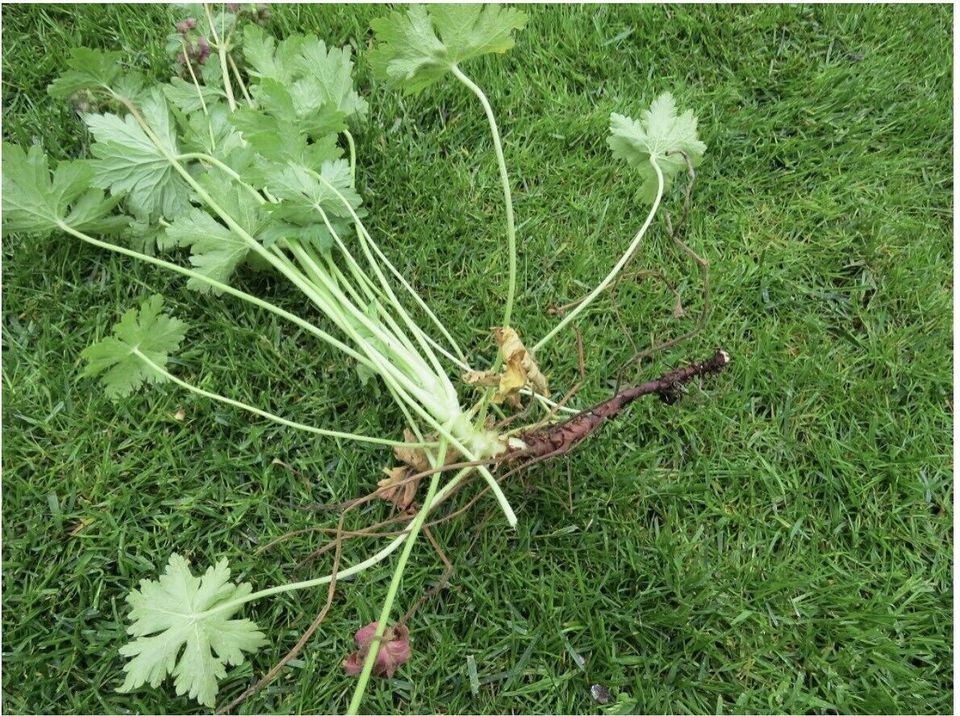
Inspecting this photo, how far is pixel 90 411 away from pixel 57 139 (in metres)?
0.72

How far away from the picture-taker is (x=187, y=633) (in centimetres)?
132

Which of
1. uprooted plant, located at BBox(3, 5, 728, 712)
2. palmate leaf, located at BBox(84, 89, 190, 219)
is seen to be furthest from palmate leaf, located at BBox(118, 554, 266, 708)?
palmate leaf, located at BBox(84, 89, 190, 219)

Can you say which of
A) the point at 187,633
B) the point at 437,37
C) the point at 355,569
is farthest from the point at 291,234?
the point at 187,633

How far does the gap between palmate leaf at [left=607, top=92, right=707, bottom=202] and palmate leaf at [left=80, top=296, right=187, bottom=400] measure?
104 centimetres

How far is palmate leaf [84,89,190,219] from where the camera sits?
1539 millimetres

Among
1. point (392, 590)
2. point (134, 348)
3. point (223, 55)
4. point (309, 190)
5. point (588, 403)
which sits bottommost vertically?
point (588, 403)

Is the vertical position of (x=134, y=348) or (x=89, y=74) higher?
(x=89, y=74)

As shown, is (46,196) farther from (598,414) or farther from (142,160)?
(598,414)

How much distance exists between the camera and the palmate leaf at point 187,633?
1.32 metres

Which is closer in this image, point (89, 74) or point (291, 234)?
point (291, 234)

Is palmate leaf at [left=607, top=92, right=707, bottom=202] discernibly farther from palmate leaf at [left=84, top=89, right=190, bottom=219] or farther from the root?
palmate leaf at [left=84, top=89, right=190, bottom=219]

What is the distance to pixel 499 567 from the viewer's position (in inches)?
60.1

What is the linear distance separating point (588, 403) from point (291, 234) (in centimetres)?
75

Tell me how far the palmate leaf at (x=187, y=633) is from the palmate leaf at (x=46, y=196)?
788mm
